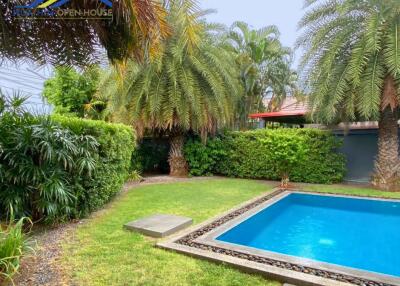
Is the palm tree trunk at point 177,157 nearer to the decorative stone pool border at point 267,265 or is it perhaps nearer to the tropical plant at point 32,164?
the tropical plant at point 32,164

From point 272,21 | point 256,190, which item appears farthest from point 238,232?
point 272,21

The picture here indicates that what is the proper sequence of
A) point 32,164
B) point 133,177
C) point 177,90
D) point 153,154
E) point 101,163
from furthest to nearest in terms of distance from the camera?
point 153,154 < point 133,177 < point 177,90 < point 101,163 < point 32,164

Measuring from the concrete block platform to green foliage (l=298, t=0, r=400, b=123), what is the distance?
7359 millimetres

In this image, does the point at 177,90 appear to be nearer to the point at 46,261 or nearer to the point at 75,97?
the point at 75,97

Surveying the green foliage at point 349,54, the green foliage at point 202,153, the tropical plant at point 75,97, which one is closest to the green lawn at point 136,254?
the green foliage at point 202,153

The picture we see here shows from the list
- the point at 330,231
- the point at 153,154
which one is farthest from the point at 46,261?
the point at 153,154

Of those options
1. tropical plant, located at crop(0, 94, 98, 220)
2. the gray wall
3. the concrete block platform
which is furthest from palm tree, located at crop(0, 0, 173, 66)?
the gray wall

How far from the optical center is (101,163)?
809 centimetres

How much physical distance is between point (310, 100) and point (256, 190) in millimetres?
4317

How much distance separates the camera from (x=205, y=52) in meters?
13.4

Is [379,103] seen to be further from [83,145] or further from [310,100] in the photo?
[83,145]

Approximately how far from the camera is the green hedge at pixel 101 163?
293 inches

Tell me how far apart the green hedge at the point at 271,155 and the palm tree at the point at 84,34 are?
8.63 metres

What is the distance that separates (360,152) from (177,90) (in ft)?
29.6
